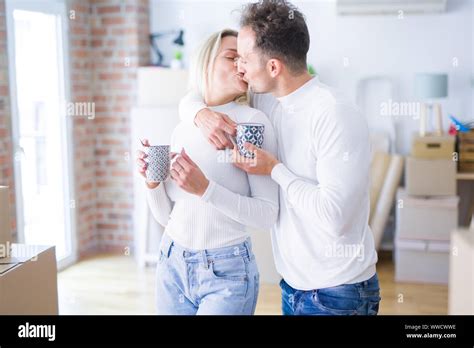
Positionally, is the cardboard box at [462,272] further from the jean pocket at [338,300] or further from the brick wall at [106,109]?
the brick wall at [106,109]

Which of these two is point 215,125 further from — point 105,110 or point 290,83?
point 105,110

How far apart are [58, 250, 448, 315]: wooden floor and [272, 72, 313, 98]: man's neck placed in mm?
1456

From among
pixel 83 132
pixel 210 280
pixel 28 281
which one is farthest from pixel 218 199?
pixel 83 132

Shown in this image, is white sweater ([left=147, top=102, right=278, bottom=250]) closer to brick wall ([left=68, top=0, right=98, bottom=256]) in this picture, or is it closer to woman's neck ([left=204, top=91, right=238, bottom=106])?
woman's neck ([left=204, top=91, right=238, bottom=106])

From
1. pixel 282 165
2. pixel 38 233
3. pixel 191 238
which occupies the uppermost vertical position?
pixel 282 165

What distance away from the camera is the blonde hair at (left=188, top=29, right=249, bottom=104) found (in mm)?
→ 1340

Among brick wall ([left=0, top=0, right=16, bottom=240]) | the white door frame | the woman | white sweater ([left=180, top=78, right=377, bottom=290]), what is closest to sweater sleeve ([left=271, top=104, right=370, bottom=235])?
white sweater ([left=180, top=78, right=377, bottom=290])

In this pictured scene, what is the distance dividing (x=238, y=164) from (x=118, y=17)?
3.16m

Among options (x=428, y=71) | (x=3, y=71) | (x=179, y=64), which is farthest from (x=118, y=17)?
(x=428, y=71)

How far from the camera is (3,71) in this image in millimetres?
2949

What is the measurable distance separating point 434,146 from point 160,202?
2.66m

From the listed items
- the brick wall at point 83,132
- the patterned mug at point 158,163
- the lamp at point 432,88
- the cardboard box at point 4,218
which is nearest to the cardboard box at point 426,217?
the lamp at point 432,88

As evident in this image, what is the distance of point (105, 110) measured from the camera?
425 cm
